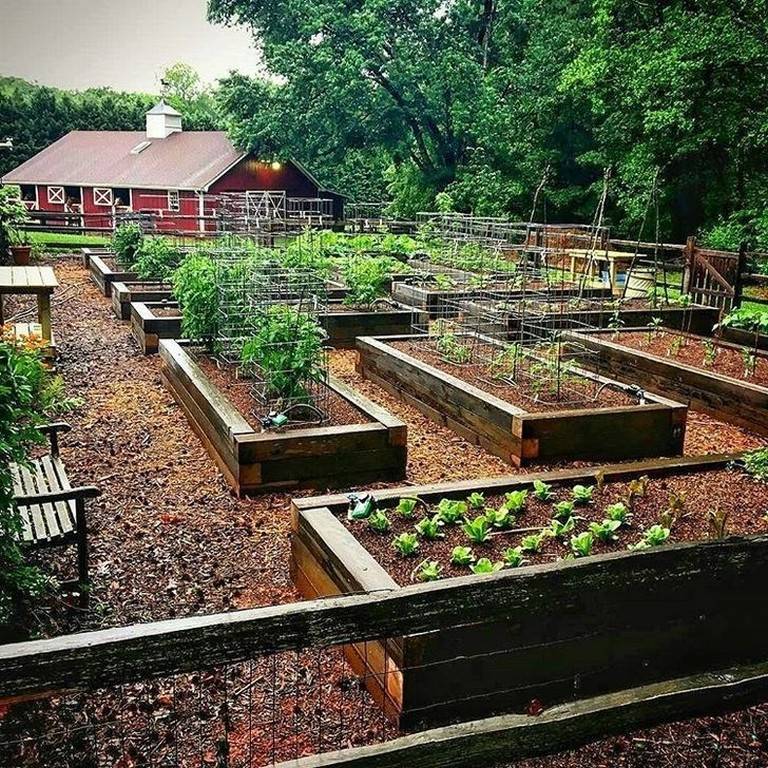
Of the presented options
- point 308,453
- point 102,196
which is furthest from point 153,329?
point 102,196

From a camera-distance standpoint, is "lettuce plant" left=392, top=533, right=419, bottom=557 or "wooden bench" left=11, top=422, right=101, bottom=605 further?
"lettuce plant" left=392, top=533, right=419, bottom=557

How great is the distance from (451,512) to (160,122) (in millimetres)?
42701

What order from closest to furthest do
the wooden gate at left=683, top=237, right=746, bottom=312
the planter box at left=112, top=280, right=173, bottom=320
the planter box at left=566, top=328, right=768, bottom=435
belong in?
1. the planter box at left=566, top=328, right=768, bottom=435
2. the wooden gate at left=683, top=237, right=746, bottom=312
3. the planter box at left=112, top=280, right=173, bottom=320

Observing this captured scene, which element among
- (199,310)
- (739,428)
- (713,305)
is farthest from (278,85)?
(739,428)

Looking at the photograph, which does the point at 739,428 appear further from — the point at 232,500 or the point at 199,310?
the point at 199,310

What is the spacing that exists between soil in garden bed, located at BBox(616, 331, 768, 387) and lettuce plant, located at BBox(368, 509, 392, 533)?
5284 millimetres

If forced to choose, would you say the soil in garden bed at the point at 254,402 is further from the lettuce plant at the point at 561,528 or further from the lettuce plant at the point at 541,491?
the lettuce plant at the point at 561,528

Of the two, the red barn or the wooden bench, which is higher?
the red barn

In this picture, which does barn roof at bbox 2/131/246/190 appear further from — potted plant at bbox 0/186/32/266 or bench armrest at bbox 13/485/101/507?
bench armrest at bbox 13/485/101/507

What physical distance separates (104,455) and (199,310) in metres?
2.26

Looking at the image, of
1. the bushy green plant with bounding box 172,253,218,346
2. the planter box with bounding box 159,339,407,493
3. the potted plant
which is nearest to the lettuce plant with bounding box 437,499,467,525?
the planter box with bounding box 159,339,407,493

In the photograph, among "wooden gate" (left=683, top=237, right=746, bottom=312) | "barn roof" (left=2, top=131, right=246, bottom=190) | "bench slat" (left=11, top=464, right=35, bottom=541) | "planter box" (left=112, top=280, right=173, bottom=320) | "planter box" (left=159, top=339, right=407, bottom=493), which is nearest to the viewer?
"bench slat" (left=11, top=464, right=35, bottom=541)

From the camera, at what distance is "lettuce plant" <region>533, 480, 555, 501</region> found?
4926mm

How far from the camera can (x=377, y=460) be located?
6332 mm
